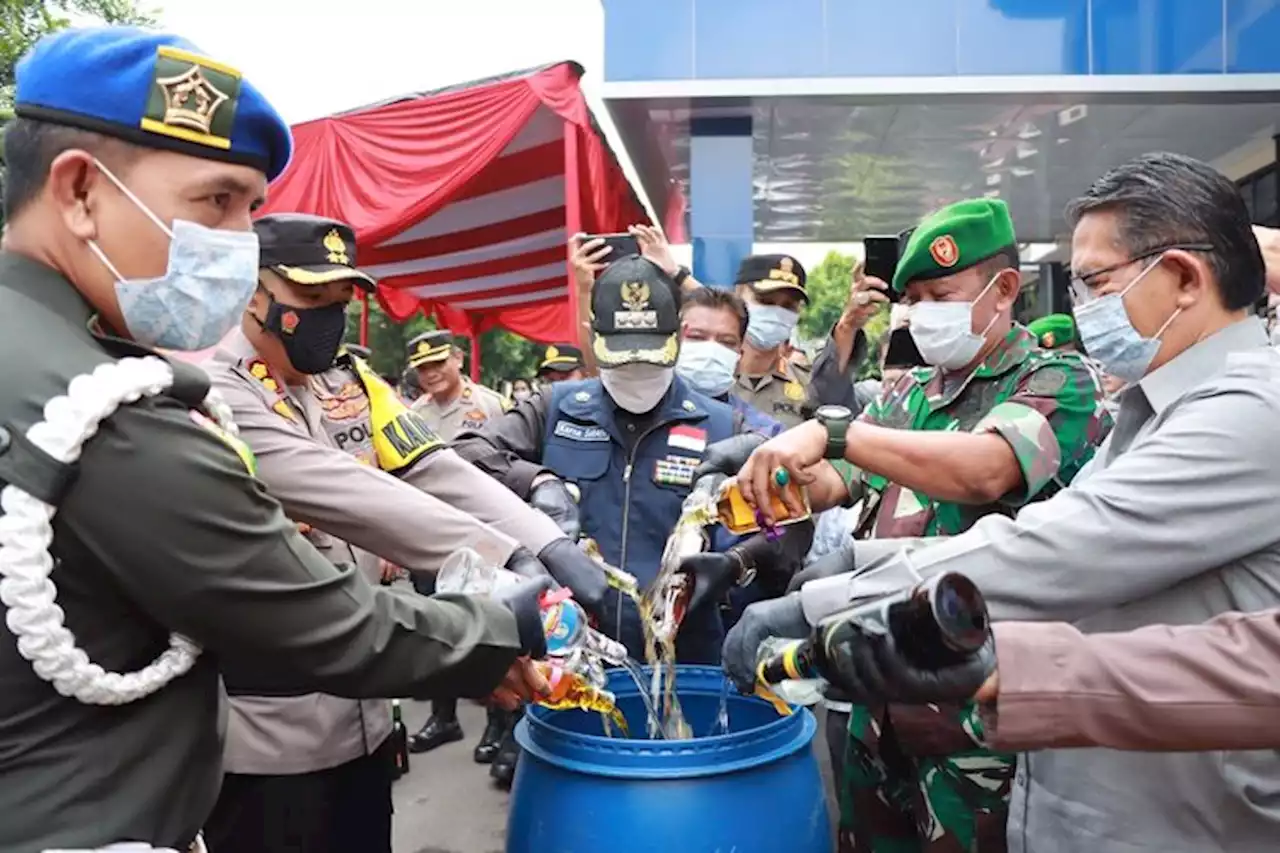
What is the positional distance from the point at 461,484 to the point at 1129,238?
1294 millimetres

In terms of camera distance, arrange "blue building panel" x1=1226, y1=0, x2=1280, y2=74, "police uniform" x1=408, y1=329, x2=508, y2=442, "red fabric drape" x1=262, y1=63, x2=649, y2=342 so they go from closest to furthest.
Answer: "red fabric drape" x1=262, y1=63, x2=649, y2=342 → "police uniform" x1=408, y1=329, x2=508, y2=442 → "blue building panel" x1=1226, y1=0, x2=1280, y2=74

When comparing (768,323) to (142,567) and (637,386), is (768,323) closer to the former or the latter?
(637,386)

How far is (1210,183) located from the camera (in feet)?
4.55

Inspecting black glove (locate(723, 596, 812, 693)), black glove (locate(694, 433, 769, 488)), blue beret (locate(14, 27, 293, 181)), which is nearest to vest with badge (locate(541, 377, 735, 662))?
black glove (locate(694, 433, 769, 488))

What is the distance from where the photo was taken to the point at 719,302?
10.9 feet

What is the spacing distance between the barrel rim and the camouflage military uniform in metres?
0.31

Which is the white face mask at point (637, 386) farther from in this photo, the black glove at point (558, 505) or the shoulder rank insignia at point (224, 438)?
the shoulder rank insignia at point (224, 438)

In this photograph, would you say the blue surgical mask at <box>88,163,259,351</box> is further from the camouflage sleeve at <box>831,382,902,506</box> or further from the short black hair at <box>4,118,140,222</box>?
the camouflage sleeve at <box>831,382,902,506</box>

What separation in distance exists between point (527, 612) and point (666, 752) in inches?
13.5

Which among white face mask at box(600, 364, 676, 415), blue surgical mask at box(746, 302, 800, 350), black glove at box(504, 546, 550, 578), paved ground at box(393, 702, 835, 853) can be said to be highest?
blue surgical mask at box(746, 302, 800, 350)

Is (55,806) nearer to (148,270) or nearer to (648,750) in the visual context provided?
(148,270)

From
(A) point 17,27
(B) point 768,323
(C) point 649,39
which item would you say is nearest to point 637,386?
(B) point 768,323

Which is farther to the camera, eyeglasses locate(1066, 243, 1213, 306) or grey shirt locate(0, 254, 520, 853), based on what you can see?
eyeglasses locate(1066, 243, 1213, 306)

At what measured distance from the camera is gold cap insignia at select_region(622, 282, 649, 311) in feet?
7.71
